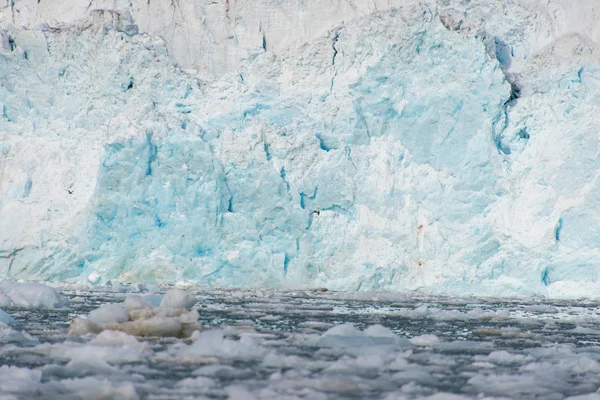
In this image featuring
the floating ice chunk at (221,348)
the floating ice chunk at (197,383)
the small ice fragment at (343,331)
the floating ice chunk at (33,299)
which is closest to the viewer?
the floating ice chunk at (197,383)

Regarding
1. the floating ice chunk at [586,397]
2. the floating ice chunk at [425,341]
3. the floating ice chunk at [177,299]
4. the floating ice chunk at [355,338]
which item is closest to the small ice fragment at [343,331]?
the floating ice chunk at [355,338]

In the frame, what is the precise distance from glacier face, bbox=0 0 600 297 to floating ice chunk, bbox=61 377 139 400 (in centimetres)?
1537

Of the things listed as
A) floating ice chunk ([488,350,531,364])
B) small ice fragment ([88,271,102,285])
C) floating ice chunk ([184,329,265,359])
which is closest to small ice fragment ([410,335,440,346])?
floating ice chunk ([488,350,531,364])

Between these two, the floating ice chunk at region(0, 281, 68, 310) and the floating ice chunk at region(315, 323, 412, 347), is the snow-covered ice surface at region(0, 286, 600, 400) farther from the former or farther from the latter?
the floating ice chunk at region(0, 281, 68, 310)

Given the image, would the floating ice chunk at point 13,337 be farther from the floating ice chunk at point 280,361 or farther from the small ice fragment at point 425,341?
the small ice fragment at point 425,341

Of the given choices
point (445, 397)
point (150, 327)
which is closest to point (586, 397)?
point (445, 397)

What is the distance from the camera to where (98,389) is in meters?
2.60

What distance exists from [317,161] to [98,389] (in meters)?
16.1

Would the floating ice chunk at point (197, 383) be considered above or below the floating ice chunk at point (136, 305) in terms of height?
below

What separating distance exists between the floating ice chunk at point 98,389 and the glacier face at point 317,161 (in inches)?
605

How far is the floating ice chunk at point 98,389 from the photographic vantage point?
2516mm

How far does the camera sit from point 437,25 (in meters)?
19.2

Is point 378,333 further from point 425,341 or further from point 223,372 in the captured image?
point 223,372

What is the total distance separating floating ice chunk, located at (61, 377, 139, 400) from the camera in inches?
99.0
